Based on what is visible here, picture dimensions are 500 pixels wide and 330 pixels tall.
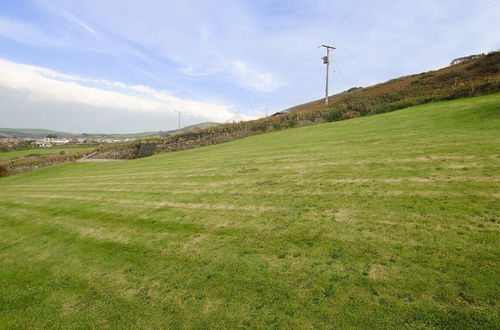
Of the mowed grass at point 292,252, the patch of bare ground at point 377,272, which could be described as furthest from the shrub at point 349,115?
the patch of bare ground at point 377,272

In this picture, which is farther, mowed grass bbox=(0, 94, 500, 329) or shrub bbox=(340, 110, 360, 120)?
shrub bbox=(340, 110, 360, 120)

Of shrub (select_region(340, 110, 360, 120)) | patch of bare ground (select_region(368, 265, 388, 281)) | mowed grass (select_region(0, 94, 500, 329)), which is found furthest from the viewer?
shrub (select_region(340, 110, 360, 120))

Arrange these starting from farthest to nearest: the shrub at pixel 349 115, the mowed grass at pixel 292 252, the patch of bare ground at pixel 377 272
Answer: the shrub at pixel 349 115 < the patch of bare ground at pixel 377 272 < the mowed grass at pixel 292 252

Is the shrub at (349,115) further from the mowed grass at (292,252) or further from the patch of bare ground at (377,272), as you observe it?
the patch of bare ground at (377,272)

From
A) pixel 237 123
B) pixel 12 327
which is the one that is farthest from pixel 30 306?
pixel 237 123

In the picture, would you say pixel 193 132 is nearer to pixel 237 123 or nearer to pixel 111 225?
pixel 237 123

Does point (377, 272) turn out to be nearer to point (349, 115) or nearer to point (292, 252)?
Answer: point (292, 252)

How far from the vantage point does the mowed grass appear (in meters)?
3.55

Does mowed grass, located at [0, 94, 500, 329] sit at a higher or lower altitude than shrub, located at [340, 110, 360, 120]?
lower

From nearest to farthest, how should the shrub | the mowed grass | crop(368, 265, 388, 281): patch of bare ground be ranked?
the mowed grass < crop(368, 265, 388, 281): patch of bare ground < the shrub

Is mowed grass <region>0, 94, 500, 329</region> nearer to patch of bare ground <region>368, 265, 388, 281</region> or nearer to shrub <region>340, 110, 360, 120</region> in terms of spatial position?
patch of bare ground <region>368, 265, 388, 281</region>

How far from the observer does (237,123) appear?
3466 centimetres

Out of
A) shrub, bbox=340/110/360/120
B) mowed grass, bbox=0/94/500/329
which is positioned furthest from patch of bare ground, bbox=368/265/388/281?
shrub, bbox=340/110/360/120

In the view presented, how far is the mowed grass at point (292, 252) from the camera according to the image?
355cm
